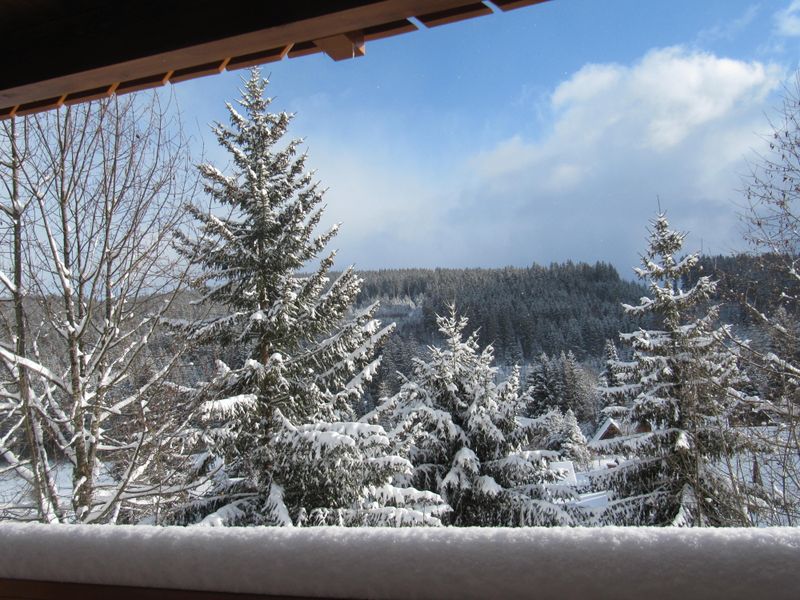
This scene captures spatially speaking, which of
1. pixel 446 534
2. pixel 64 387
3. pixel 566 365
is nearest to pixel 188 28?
pixel 446 534

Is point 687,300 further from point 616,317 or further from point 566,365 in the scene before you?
point 616,317

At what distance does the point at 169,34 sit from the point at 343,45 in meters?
0.52

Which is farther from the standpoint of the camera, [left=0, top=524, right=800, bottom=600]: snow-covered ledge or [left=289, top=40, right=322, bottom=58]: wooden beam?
[left=289, top=40, right=322, bottom=58]: wooden beam

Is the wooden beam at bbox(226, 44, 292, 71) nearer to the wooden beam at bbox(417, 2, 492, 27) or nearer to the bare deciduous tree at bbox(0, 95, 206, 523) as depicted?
the wooden beam at bbox(417, 2, 492, 27)

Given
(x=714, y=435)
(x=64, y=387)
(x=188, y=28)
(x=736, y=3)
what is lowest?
(x=714, y=435)

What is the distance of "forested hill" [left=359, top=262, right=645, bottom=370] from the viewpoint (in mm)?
59000

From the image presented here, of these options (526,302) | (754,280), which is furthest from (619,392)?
(526,302)

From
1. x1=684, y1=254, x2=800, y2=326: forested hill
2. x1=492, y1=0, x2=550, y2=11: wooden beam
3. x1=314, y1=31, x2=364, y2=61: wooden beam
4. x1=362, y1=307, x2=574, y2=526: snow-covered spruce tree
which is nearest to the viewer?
x1=492, y1=0, x2=550, y2=11: wooden beam

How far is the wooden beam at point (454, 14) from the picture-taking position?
136 centimetres

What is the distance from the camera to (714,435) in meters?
10.3

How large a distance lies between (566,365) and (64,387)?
43.7 metres

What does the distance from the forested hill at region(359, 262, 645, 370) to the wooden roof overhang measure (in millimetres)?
51033

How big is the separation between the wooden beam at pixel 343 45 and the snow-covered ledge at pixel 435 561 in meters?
1.32

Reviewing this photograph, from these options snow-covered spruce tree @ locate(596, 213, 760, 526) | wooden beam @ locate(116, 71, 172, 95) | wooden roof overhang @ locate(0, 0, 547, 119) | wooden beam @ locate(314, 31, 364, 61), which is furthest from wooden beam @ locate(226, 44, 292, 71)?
snow-covered spruce tree @ locate(596, 213, 760, 526)
